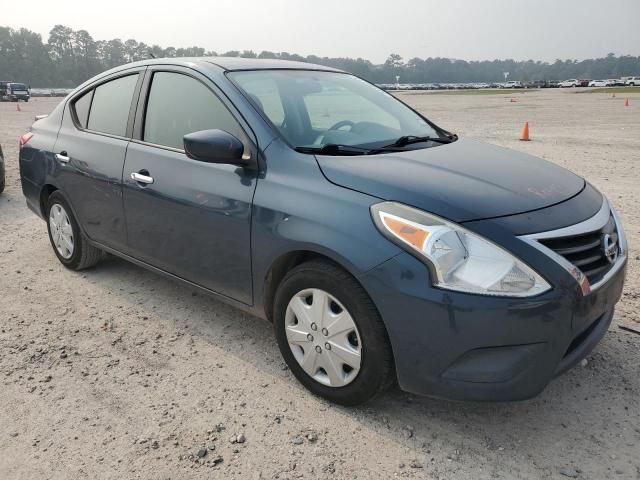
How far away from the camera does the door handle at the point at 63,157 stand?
4.21 metres

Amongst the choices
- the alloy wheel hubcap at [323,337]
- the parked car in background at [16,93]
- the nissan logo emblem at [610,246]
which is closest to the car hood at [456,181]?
the nissan logo emblem at [610,246]

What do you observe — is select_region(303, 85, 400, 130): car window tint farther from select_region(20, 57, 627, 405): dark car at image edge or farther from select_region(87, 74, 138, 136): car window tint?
select_region(87, 74, 138, 136): car window tint

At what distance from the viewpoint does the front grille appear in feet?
7.61

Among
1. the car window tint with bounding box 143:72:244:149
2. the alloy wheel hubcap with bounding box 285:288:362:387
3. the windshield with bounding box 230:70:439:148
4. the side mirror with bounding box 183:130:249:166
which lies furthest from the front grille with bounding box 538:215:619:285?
Answer: the car window tint with bounding box 143:72:244:149

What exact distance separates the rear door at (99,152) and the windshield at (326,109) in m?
1.05

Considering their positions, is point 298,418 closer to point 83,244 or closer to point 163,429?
point 163,429

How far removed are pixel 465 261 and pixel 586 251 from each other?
62 centimetres

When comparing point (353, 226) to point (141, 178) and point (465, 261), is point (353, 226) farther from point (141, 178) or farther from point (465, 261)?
point (141, 178)

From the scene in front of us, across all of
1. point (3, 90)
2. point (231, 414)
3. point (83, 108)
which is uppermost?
point (3, 90)

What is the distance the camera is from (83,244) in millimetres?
4465

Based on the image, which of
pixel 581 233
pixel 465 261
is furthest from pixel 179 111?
pixel 581 233

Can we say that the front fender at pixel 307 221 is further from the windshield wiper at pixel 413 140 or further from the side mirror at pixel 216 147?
the windshield wiper at pixel 413 140

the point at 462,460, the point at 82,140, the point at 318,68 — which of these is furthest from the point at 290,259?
the point at 82,140

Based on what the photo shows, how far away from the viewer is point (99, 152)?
391 centimetres
